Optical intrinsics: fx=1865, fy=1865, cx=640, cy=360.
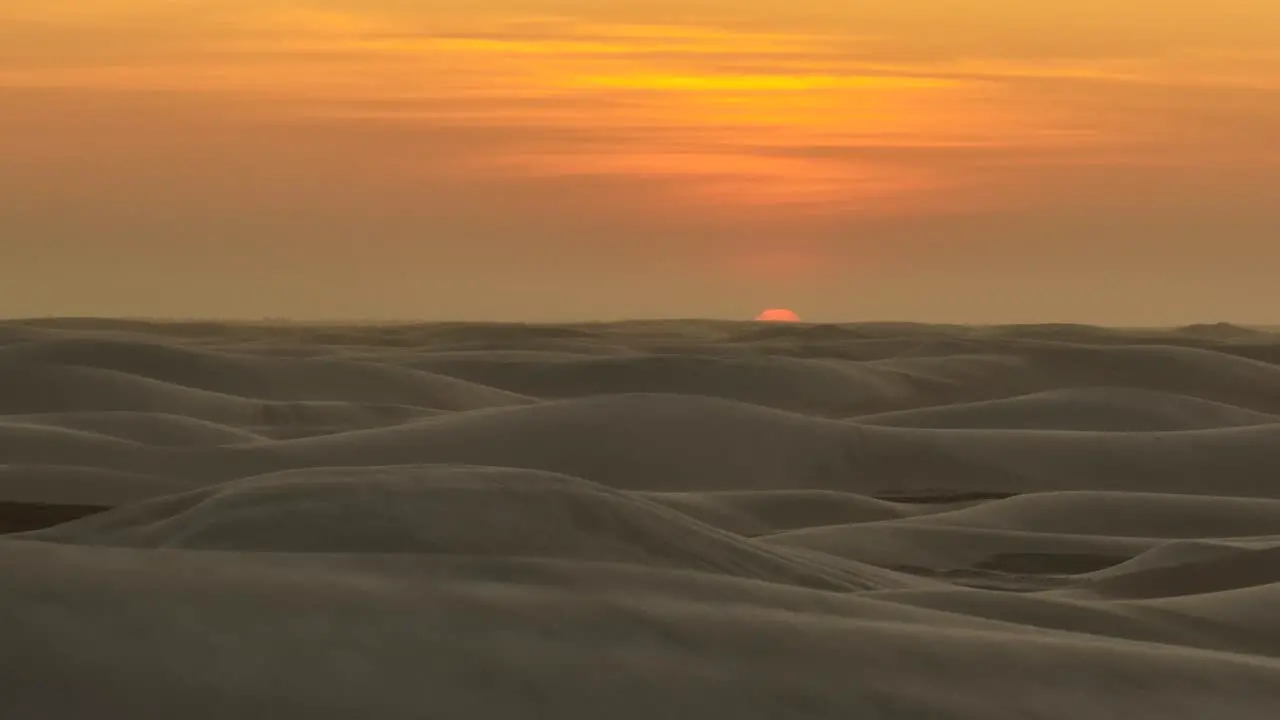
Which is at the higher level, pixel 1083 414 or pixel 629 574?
pixel 1083 414

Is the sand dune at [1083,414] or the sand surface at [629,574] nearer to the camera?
the sand surface at [629,574]

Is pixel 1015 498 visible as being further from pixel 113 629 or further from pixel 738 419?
pixel 113 629

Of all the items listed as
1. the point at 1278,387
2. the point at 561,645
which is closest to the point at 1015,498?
the point at 561,645

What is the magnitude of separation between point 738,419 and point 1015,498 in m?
1.71

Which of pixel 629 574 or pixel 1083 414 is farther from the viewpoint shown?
pixel 1083 414

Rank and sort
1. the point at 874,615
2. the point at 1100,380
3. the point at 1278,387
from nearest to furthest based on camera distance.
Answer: the point at 874,615
the point at 1278,387
the point at 1100,380

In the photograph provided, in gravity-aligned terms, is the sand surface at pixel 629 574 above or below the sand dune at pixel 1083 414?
below

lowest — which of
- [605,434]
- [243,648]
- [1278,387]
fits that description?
[243,648]

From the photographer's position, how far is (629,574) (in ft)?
6.38

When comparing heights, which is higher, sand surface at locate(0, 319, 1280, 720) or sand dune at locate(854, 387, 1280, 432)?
sand dune at locate(854, 387, 1280, 432)

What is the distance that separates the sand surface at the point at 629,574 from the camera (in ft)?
4.96

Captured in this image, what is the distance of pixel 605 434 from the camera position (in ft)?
21.1

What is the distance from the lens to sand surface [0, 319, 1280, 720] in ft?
4.96

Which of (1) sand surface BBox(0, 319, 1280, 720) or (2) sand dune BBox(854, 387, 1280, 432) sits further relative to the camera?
(2) sand dune BBox(854, 387, 1280, 432)
